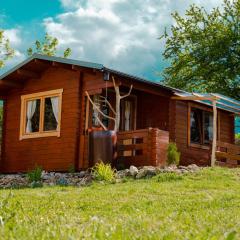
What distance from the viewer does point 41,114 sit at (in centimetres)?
1781

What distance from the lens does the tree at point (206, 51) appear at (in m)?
33.4

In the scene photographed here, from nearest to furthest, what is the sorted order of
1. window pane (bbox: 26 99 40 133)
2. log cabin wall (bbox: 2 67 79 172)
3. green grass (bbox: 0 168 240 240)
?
green grass (bbox: 0 168 240 240) → log cabin wall (bbox: 2 67 79 172) → window pane (bbox: 26 99 40 133)

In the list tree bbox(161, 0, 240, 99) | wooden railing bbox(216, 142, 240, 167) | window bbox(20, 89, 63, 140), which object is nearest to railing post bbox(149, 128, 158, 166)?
wooden railing bbox(216, 142, 240, 167)

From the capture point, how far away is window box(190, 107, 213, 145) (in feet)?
62.7

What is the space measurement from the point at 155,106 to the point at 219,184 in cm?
717

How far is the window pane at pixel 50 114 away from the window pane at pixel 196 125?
4.76 metres

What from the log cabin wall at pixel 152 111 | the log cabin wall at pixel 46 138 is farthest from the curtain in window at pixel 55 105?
the log cabin wall at pixel 152 111

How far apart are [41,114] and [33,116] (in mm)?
482

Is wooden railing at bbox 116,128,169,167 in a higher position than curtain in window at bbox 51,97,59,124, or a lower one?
lower

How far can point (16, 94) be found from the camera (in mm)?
19047

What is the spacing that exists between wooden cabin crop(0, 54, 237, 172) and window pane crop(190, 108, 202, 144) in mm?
35

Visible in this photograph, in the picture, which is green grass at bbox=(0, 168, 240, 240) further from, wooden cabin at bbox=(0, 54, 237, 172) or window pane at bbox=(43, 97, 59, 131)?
window pane at bbox=(43, 97, 59, 131)

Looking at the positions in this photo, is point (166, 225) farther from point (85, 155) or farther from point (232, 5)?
point (232, 5)

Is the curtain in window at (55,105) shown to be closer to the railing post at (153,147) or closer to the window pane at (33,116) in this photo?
the window pane at (33,116)
